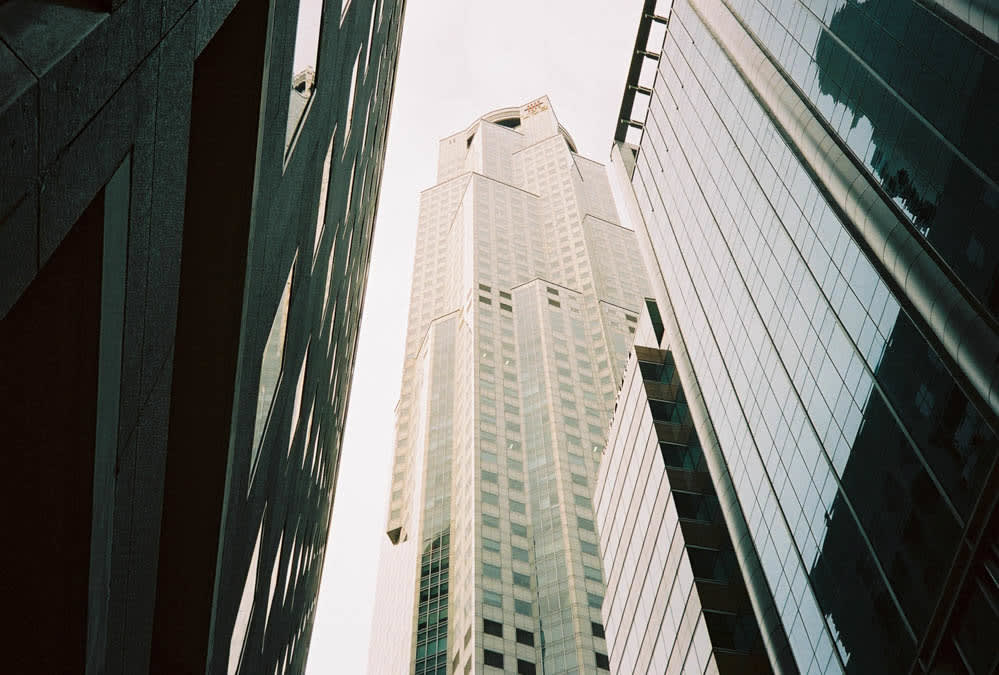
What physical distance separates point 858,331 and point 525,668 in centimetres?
6801

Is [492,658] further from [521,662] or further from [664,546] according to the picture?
[664,546]

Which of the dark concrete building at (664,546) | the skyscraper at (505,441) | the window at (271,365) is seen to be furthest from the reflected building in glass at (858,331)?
the skyscraper at (505,441)

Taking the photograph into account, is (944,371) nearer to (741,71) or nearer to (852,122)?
(852,122)

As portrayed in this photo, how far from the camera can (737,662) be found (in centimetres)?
3825

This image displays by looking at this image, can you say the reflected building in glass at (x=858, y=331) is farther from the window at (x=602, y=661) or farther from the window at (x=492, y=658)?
the window at (x=602, y=661)

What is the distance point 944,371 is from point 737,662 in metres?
18.3

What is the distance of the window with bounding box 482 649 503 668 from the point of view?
286ft

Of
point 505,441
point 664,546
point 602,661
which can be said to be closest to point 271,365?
point 664,546

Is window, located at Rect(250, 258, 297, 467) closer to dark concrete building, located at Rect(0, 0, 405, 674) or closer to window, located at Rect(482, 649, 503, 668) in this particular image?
dark concrete building, located at Rect(0, 0, 405, 674)

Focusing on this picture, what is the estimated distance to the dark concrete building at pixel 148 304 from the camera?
15.2 ft

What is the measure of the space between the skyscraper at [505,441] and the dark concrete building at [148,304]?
8114 cm

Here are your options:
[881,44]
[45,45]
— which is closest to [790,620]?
[881,44]

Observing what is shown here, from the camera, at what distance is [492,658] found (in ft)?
289

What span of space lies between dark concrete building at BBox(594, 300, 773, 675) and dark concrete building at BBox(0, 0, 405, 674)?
98.9 feet
